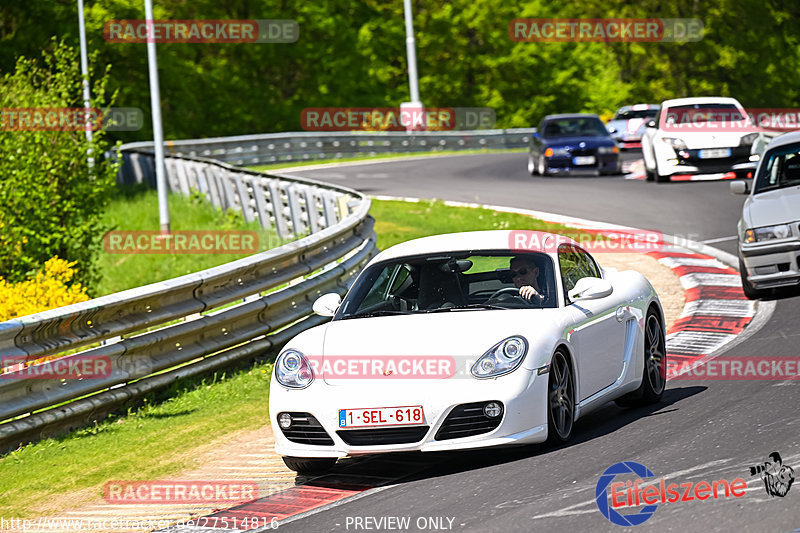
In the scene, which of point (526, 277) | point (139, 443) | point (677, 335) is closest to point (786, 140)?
point (677, 335)

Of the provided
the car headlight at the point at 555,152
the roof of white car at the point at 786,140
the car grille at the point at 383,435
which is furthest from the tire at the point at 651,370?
the car headlight at the point at 555,152

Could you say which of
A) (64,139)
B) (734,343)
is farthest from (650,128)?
(734,343)

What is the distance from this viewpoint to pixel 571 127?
1200 inches

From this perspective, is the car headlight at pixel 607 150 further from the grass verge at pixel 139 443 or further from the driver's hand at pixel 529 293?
the driver's hand at pixel 529 293

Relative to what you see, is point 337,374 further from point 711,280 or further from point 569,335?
point 711,280

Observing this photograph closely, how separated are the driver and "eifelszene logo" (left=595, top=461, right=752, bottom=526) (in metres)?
1.72

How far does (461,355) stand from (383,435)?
623 mm

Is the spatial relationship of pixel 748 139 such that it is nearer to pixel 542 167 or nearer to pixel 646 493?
pixel 542 167

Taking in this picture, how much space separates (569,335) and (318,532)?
2.25 metres

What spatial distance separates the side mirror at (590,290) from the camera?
8000mm

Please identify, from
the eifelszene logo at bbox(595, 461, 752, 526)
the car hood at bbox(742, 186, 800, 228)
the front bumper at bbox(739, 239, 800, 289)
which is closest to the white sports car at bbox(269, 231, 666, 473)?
the eifelszene logo at bbox(595, 461, 752, 526)

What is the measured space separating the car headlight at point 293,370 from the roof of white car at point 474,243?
4.09 feet

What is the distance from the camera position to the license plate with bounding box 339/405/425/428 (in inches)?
280

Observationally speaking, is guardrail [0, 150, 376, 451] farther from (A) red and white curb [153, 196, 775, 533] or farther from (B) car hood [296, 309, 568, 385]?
(A) red and white curb [153, 196, 775, 533]
